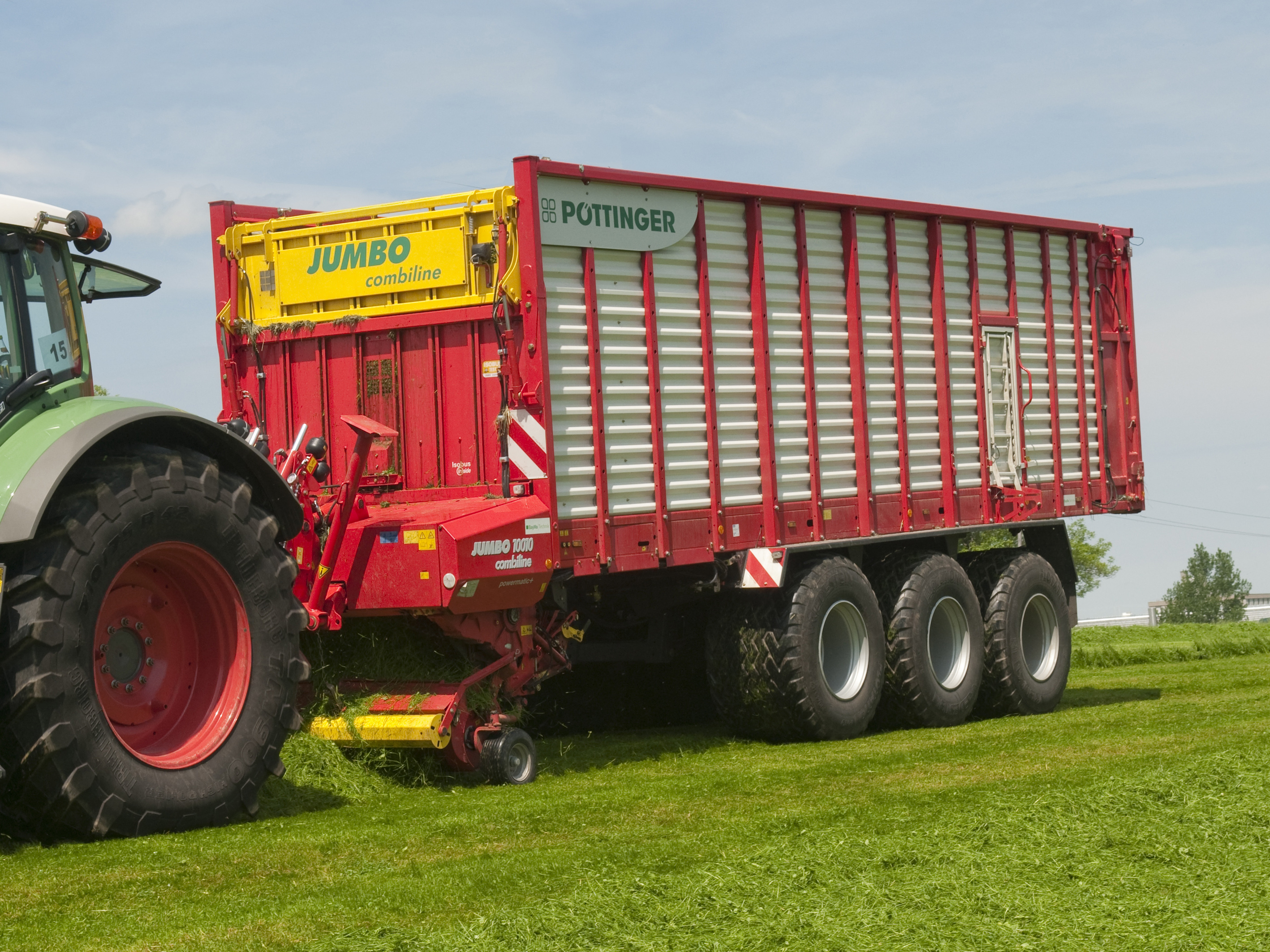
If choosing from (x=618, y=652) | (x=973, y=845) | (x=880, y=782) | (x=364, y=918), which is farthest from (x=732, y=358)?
(x=364, y=918)

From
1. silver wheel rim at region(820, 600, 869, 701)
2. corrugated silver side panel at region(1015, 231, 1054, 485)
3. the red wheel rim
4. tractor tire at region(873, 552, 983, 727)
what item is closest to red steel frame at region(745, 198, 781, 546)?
silver wheel rim at region(820, 600, 869, 701)

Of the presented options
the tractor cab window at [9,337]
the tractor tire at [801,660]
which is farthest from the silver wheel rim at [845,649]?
the tractor cab window at [9,337]

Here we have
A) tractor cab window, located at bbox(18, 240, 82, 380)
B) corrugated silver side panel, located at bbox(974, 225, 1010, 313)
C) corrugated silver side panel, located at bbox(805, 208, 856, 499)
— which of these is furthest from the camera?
corrugated silver side panel, located at bbox(974, 225, 1010, 313)

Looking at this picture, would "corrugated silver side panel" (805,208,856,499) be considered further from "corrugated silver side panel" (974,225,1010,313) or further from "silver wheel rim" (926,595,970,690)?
"corrugated silver side panel" (974,225,1010,313)

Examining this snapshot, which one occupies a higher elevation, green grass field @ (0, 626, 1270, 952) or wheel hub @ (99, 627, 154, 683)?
wheel hub @ (99, 627, 154, 683)

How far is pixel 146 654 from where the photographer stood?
6.68 meters

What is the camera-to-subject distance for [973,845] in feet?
18.6

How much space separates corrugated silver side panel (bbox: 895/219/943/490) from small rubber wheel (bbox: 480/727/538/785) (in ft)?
13.4

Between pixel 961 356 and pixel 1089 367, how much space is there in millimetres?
1919

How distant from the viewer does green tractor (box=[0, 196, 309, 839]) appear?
5977 millimetres

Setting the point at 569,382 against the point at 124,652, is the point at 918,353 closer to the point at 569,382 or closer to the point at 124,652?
the point at 569,382

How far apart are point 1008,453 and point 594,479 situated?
4.54 m

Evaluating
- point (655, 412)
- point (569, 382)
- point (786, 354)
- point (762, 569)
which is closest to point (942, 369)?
point (786, 354)

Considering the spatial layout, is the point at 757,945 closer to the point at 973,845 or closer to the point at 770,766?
the point at 973,845
